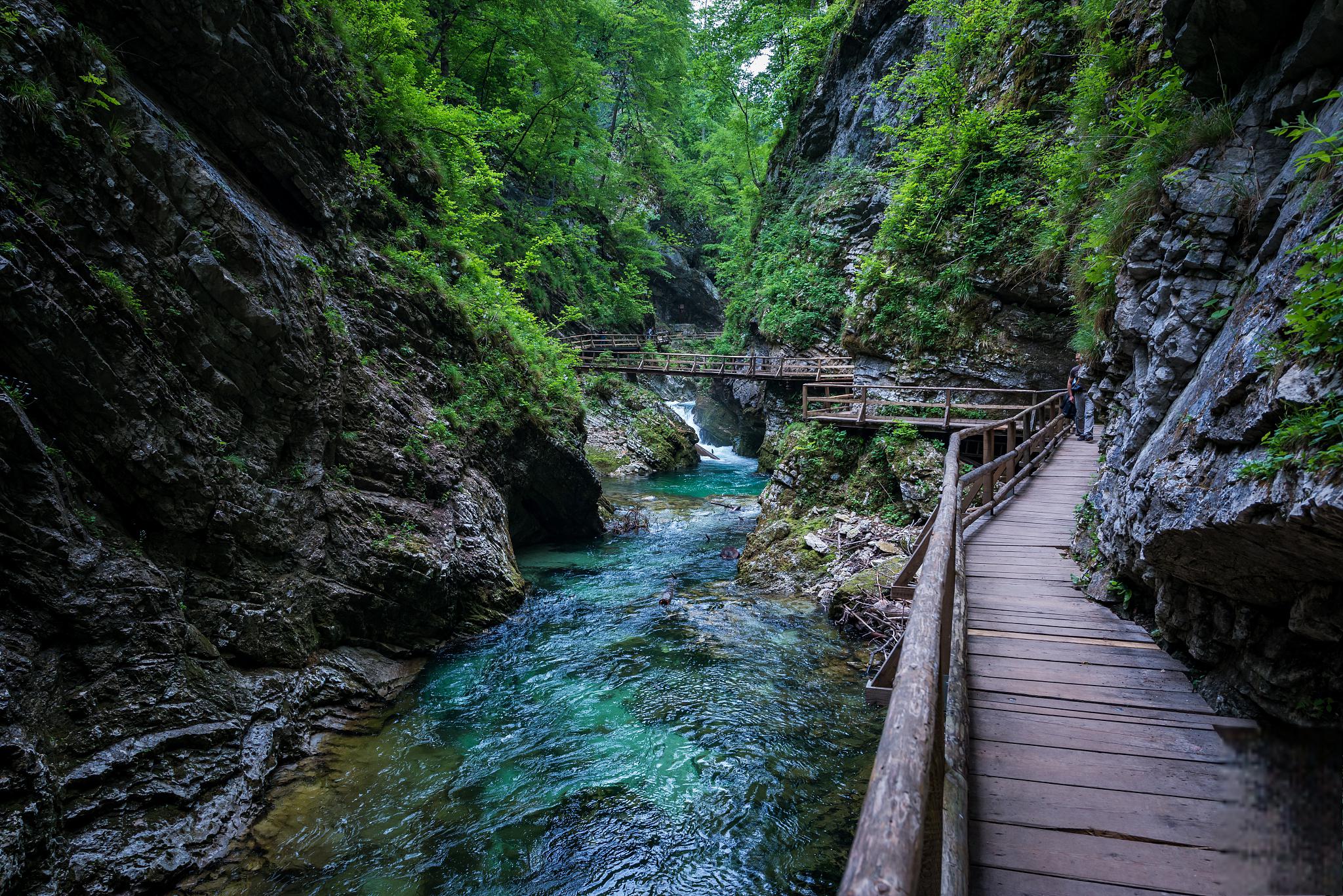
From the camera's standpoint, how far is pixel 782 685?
6836 millimetres

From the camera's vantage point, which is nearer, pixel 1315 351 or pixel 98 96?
pixel 1315 351

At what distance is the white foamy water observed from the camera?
92.0 ft

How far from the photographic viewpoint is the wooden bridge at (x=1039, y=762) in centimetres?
160

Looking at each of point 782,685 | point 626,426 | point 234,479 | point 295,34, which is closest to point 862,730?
point 782,685

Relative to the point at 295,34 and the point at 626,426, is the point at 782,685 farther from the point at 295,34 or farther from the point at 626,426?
the point at 626,426

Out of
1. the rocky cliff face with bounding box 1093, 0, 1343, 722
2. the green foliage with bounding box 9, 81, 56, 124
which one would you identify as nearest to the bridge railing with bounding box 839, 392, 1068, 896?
the rocky cliff face with bounding box 1093, 0, 1343, 722

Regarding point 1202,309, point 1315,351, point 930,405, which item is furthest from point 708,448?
point 1315,351

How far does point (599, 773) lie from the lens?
17.6 feet

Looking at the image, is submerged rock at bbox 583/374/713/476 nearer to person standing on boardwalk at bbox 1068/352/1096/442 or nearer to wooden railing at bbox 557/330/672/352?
wooden railing at bbox 557/330/672/352

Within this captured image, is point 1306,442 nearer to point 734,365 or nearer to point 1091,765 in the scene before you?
point 1091,765

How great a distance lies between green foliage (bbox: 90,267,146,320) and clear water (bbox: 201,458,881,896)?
445 cm

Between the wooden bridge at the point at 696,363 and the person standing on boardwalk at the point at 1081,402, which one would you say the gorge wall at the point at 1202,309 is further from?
the wooden bridge at the point at 696,363

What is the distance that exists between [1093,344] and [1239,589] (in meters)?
5.76

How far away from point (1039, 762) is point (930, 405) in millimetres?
10045
